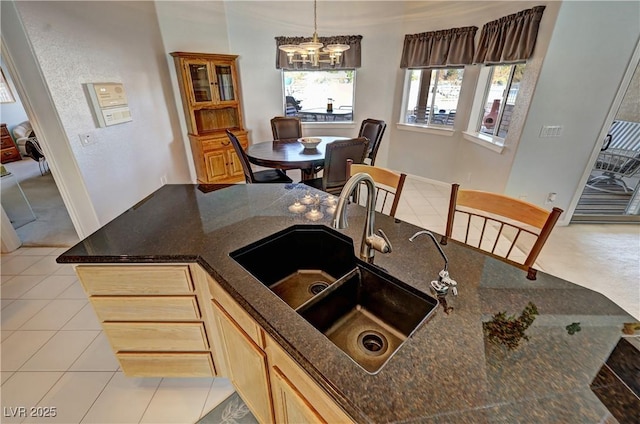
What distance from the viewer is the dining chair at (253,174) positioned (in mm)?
2906

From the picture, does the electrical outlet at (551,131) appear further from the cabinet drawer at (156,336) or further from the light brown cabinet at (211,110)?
the light brown cabinet at (211,110)

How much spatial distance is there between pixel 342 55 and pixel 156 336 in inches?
172

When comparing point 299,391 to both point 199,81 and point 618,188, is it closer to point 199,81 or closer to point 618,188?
point 199,81

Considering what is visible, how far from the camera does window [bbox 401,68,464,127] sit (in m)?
4.05

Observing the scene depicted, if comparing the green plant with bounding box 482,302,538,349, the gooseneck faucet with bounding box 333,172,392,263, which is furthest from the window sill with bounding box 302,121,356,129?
the green plant with bounding box 482,302,538,349

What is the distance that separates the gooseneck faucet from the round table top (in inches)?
72.7

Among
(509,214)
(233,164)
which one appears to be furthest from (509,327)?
(233,164)

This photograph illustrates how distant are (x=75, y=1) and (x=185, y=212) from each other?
2580 millimetres

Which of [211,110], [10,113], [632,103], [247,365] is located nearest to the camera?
[247,365]

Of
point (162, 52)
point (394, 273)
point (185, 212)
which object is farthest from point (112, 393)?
point (162, 52)

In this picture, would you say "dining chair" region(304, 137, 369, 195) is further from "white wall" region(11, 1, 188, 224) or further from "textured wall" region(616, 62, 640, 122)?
"textured wall" region(616, 62, 640, 122)

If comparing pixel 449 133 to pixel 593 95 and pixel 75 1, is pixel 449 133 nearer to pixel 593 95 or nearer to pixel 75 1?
pixel 593 95

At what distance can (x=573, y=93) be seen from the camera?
2.71 metres

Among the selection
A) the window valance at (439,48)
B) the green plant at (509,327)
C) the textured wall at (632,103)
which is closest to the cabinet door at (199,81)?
the window valance at (439,48)
